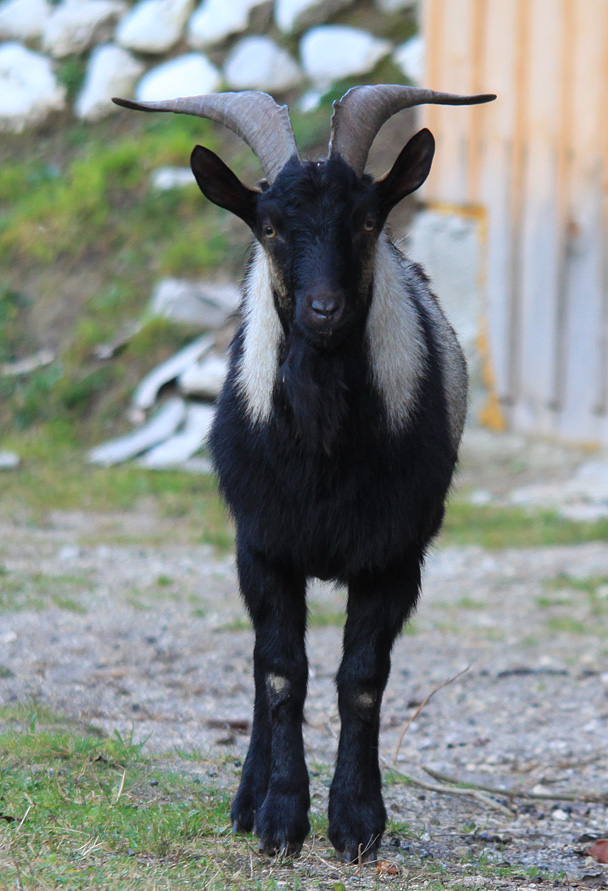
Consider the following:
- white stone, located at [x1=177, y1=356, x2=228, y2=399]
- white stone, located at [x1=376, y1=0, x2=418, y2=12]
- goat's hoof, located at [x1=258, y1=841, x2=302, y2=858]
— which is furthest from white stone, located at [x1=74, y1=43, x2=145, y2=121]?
goat's hoof, located at [x1=258, y1=841, x2=302, y2=858]

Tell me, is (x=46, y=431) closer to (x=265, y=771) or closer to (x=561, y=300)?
(x=561, y=300)

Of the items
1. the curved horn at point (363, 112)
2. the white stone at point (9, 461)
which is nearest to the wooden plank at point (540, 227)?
the white stone at point (9, 461)

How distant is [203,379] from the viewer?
10.5 m

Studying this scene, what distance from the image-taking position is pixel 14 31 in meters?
14.2

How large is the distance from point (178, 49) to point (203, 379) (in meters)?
4.95

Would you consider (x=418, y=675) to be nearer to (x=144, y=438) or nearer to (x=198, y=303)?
(x=144, y=438)

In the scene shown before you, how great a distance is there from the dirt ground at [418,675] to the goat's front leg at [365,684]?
0.21m

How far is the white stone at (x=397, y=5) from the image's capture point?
12.9 metres

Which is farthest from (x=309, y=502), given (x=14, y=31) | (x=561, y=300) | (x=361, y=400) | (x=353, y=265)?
(x=14, y=31)

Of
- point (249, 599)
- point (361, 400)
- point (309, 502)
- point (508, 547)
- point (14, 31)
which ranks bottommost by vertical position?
point (508, 547)

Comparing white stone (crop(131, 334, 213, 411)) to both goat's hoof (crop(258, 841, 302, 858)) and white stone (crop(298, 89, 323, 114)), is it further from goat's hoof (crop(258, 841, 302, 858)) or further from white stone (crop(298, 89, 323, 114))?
goat's hoof (crop(258, 841, 302, 858))

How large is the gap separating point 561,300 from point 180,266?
A: 3.83 m

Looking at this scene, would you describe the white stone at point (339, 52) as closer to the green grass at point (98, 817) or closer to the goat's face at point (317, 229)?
the goat's face at point (317, 229)

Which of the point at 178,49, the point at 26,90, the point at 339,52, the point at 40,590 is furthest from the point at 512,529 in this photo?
the point at 26,90
